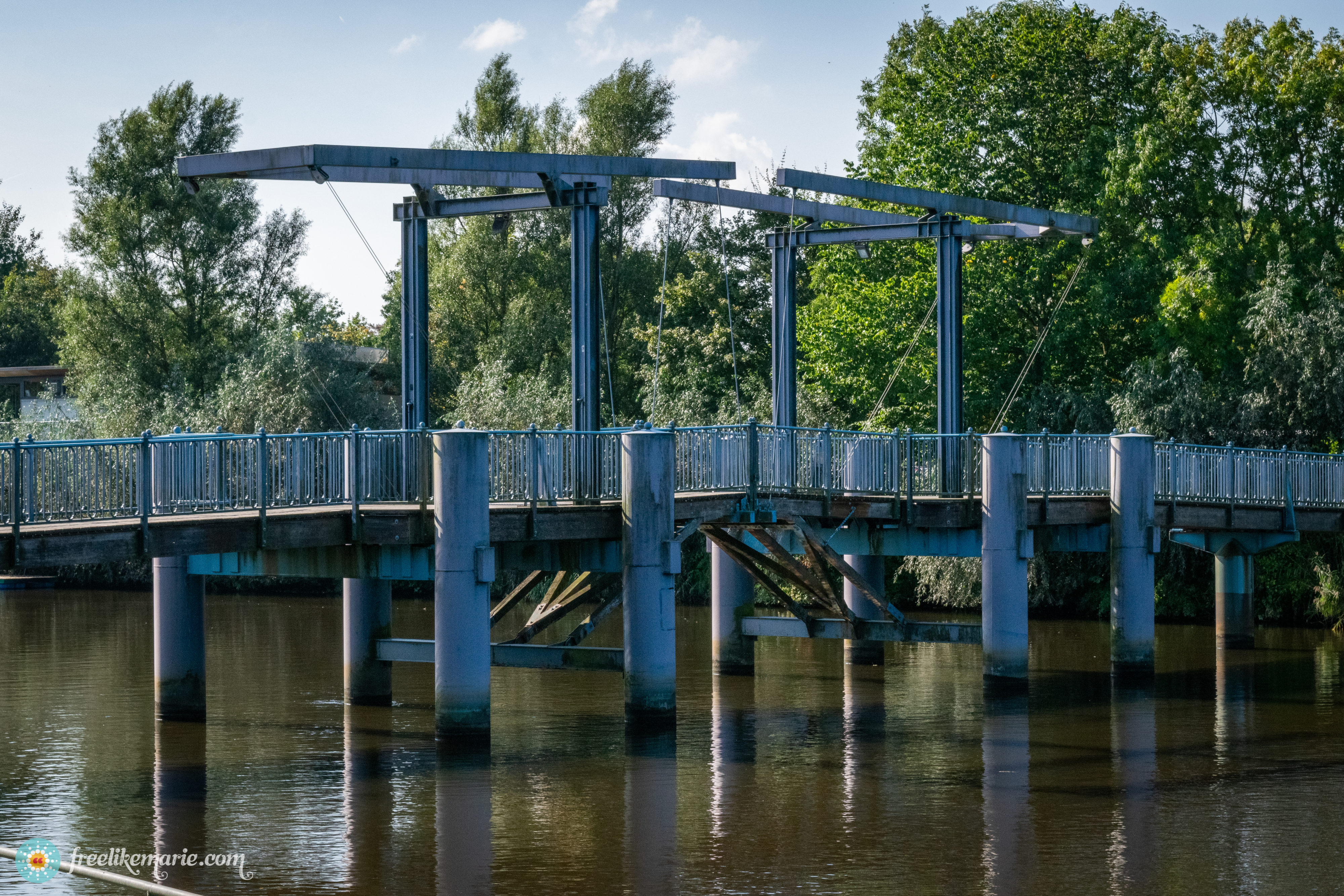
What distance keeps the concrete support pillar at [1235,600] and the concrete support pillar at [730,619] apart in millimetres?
11539

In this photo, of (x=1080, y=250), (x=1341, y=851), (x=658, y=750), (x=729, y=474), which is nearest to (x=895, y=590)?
(x=1080, y=250)

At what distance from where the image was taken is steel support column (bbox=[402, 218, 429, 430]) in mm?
27859

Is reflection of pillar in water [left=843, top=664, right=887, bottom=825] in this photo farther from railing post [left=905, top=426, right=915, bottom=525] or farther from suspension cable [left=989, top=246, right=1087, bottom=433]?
suspension cable [left=989, top=246, right=1087, bottom=433]

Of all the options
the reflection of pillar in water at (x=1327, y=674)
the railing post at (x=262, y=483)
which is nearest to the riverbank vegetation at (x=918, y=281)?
the reflection of pillar in water at (x=1327, y=674)

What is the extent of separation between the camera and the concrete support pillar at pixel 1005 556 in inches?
1139

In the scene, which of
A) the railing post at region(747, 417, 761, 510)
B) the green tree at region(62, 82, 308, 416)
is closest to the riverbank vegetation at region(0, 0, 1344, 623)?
the green tree at region(62, 82, 308, 416)

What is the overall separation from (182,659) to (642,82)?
39825 mm

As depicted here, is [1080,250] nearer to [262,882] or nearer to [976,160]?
[976,160]

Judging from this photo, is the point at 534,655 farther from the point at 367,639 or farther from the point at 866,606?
the point at 866,606

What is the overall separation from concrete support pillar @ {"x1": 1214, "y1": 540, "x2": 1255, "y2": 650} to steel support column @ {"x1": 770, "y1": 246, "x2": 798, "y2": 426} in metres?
11.4

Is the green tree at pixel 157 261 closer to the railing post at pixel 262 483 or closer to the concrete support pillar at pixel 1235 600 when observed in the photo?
the concrete support pillar at pixel 1235 600

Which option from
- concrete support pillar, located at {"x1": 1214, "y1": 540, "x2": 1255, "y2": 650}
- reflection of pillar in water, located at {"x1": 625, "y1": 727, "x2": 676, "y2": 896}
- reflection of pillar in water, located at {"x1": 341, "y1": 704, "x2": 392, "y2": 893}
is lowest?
reflection of pillar in water, located at {"x1": 625, "y1": 727, "x2": 676, "y2": 896}

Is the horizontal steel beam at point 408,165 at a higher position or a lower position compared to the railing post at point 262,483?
higher

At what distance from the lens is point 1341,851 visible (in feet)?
58.5
